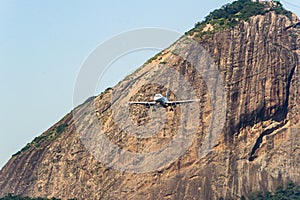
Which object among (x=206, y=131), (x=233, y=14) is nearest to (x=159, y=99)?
(x=206, y=131)

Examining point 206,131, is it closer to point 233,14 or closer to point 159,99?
point 233,14

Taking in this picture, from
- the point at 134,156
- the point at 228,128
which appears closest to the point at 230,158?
the point at 228,128

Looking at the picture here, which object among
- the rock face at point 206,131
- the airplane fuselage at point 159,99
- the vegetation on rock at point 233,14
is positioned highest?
the vegetation on rock at point 233,14

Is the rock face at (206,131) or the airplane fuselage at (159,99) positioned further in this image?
the rock face at (206,131)

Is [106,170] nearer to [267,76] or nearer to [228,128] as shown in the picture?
[228,128]

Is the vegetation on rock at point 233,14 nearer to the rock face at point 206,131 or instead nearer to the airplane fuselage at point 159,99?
the rock face at point 206,131

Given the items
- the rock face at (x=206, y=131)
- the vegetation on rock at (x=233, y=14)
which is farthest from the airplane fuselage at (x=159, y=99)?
the vegetation on rock at (x=233, y=14)

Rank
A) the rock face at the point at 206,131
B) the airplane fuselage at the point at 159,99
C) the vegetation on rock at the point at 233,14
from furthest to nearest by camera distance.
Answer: the vegetation on rock at the point at 233,14 < the rock face at the point at 206,131 < the airplane fuselage at the point at 159,99

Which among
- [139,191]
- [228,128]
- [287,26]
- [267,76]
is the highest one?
[287,26]

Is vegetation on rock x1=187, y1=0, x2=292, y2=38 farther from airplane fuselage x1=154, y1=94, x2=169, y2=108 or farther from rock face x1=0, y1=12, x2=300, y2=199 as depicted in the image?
A: airplane fuselage x1=154, y1=94, x2=169, y2=108
